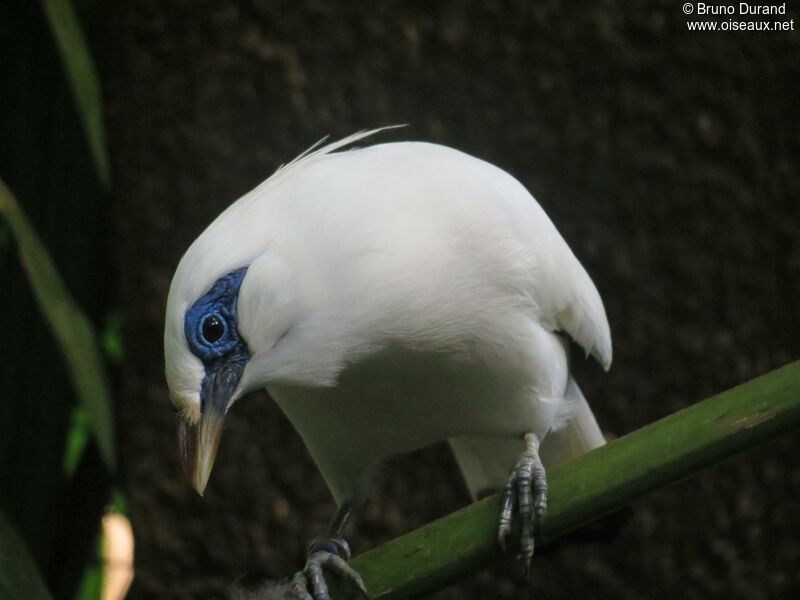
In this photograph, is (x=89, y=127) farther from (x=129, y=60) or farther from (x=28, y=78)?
(x=129, y=60)

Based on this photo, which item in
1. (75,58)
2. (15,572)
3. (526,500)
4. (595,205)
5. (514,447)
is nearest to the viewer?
(15,572)

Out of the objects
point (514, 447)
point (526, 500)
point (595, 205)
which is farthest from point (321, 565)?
point (595, 205)

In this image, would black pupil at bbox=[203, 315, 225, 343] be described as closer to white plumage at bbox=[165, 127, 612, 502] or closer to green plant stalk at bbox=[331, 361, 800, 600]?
white plumage at bbox=[165, 127, 612, 502]

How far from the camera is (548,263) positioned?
2.13m

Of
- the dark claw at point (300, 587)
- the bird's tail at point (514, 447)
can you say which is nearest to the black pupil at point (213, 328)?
the dark claw at point (300, 587)

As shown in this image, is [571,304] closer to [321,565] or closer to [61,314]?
[321,565]

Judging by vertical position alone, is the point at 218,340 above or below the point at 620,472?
above

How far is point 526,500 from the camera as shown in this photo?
1.90 m

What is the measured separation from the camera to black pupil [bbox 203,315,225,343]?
1.57 metres

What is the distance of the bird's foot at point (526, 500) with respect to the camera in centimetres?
181

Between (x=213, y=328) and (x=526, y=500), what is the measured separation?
640 millimetres

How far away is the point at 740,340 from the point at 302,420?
4.75ft

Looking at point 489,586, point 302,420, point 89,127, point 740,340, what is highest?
point 89,127

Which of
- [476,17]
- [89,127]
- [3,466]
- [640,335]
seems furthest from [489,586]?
[89,127]
